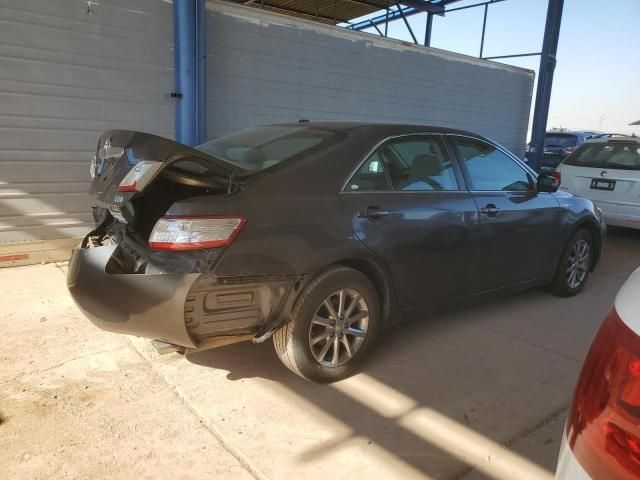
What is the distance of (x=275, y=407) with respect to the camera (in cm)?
290

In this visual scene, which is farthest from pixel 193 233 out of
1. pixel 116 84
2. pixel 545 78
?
pixel 545 78

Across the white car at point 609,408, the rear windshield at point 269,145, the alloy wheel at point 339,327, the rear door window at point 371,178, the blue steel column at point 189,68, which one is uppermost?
the blue steel column at point 189,68

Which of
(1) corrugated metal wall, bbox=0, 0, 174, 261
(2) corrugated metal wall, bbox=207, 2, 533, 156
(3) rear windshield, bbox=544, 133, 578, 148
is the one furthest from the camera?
(3) rear windshield, bbox=544, 133, 578, 148

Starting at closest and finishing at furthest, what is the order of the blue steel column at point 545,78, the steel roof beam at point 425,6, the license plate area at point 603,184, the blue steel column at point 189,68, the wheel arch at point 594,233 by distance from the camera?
the wheel arch at point 594,233, the blue steel column at point 189,68, the license plate area at point 603,184, the blue steel column at point 545,78, the steel roof beam at point 425,6

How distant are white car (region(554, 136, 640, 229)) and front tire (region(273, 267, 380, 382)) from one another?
5479mm

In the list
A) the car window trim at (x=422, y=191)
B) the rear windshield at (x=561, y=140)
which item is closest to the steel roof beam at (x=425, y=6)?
the rear windshield at (x=561, y=140)

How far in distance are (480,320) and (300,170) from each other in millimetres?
2293

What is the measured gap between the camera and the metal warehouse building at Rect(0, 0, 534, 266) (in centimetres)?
526

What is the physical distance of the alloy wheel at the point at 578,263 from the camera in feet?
16.2

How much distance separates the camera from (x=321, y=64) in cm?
748

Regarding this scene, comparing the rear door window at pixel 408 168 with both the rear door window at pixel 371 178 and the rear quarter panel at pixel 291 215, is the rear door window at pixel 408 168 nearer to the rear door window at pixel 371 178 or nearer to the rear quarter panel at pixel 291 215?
the rear door window at pixel 371 178

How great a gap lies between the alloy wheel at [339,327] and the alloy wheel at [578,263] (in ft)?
8.77

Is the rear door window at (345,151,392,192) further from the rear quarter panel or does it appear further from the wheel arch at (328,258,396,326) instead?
the wheel arch at (328,258,396,326)

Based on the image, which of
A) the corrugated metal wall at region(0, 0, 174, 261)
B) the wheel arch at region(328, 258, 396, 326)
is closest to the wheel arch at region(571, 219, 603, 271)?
the wheel arch at region(328, 258, 396, 326)
